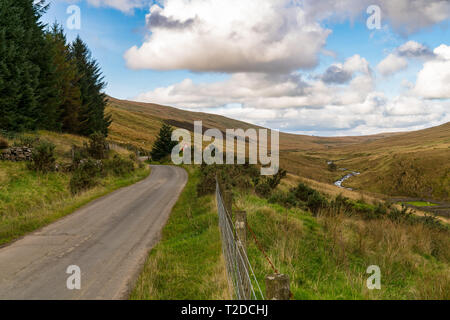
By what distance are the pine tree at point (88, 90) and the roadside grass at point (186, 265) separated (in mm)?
32386

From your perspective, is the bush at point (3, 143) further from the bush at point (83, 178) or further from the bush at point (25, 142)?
the bush at point (83, 178)

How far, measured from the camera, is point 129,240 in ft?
31.8

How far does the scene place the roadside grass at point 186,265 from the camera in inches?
226

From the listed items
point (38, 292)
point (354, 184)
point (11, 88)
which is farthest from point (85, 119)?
point (354, 184)

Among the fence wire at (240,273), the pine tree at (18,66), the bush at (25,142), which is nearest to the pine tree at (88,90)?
the pine tree at (18,66)

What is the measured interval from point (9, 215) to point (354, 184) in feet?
215

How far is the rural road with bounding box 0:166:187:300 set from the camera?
609 cm

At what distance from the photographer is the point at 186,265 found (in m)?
7.30

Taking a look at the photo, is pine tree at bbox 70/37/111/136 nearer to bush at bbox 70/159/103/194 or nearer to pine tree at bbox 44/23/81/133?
pine tree at bbox 44/23/81/133

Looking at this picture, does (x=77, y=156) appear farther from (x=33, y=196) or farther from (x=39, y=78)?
(x=39, y=78)

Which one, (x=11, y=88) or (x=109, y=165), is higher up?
(x=11, y=88)
